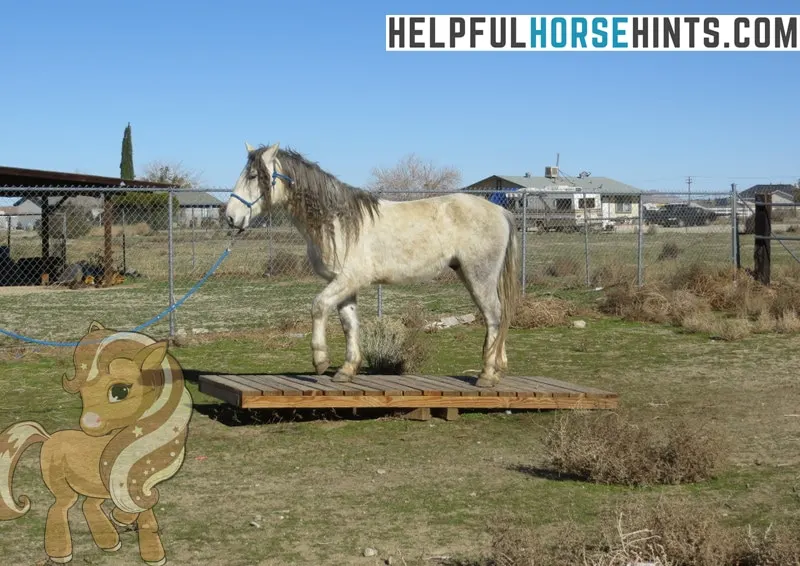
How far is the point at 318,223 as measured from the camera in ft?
32.5

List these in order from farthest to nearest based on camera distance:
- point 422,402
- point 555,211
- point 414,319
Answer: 1. point 555,211
2. point 414,319
3. point 422,402

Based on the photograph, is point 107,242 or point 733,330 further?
point 107,242

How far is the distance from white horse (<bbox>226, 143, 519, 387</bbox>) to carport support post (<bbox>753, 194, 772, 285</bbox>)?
1121 centimetres

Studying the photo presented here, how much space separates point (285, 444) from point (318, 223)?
2.27 m

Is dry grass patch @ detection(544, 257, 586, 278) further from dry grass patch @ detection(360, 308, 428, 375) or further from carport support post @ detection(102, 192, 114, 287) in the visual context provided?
dry grass patch @ detection(360, 308, 428, 375)

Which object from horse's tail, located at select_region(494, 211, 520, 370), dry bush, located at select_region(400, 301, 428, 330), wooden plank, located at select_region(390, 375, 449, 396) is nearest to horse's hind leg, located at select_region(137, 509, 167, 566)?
wooden plank, located at select_region(390, 375, 449, 396)

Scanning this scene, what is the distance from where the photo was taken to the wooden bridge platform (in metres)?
9.51

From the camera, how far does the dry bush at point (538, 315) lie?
1708 centimetres

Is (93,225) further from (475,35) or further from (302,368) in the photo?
(302,368)

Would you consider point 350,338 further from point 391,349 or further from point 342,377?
point 391,349

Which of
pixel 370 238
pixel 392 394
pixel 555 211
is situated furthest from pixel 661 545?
pixel 555 211

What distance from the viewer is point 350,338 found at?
33.9ft

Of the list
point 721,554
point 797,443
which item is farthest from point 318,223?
point 721,554

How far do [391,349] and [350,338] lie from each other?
1889 mm
